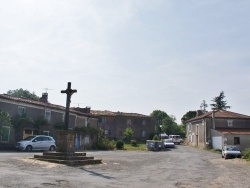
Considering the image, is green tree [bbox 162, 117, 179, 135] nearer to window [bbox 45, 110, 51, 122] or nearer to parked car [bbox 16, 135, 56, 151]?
window [bbox 45, 110, 51, 122]

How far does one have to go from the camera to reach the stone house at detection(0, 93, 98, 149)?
38.4m

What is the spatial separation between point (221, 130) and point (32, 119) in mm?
30868

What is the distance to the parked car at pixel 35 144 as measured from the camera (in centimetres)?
3450

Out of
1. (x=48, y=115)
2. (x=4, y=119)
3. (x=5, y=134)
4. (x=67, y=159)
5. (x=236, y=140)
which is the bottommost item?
(x=67, y=159)

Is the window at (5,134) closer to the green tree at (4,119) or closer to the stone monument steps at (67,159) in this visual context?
the green tree at (4,119)

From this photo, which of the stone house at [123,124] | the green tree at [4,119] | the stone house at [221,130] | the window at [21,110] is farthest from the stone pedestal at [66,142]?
the stone house at [123,124]

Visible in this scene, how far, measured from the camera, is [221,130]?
57.7 metres

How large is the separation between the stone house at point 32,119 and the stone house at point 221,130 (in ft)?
66.9

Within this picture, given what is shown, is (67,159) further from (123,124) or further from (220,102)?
(220,102)

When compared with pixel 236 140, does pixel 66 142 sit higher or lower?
lower

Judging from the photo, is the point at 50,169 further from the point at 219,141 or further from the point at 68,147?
the point at 219,141

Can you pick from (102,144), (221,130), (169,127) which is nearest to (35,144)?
(102,144)

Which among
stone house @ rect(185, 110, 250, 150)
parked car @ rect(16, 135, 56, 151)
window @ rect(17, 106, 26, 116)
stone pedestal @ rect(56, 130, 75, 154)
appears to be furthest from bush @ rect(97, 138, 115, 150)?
stone pedestal @ rect(56, 130, 75, 154)

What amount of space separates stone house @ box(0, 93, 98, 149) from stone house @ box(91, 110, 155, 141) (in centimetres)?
2924
